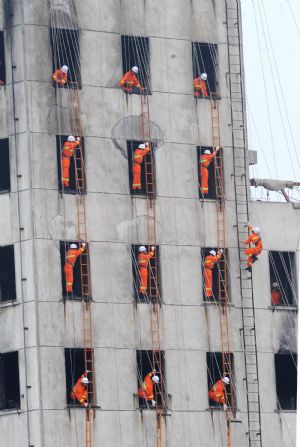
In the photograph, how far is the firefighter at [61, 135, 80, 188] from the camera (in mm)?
73438

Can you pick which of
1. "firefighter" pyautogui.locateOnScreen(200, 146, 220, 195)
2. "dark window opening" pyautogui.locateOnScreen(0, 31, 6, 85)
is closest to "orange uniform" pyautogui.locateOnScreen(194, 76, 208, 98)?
"firefighter" pyautogui.locateOnScreen(200, 146, 220, 195)

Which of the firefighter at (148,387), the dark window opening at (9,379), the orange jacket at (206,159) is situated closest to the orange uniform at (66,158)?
the orange jacket at (206,159)

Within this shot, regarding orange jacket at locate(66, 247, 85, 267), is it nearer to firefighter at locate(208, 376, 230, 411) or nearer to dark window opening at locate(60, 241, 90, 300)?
dark window opening at locate(60, 241, 90, 300)

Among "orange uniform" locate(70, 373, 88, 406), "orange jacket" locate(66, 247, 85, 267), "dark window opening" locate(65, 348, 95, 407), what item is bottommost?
"orange uniform" locate(70, 373, 88, 406)

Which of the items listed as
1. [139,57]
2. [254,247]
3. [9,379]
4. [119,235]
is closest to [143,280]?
[119,235]

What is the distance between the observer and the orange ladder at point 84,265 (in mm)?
72375

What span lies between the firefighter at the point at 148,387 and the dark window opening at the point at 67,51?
10.8 meters

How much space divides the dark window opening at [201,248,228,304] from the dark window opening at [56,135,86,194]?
5393 millimetres

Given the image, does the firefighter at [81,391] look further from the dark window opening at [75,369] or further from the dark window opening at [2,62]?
the dark window opening at [2,62]

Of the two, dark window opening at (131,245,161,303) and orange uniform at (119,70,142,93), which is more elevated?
orange uniform at (119,70,142,93)

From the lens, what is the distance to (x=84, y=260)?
73438 mm

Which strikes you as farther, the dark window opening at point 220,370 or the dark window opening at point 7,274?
the dark window opening at point 220,370

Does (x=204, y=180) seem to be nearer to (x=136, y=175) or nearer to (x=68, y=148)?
(x=136, y=175)

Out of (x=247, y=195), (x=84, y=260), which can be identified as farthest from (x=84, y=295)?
(x=247, y=195)
